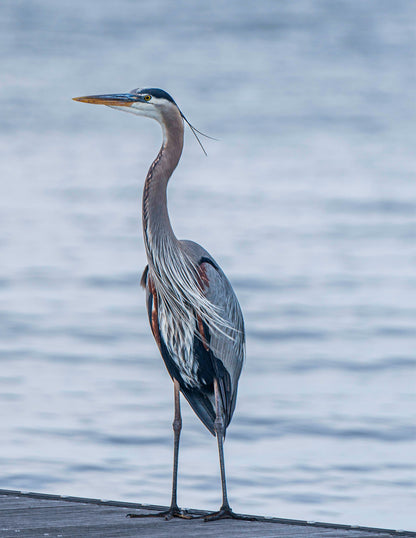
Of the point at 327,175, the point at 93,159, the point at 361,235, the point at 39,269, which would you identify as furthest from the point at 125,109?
the point at 93,159

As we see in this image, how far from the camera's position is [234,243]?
19.2m

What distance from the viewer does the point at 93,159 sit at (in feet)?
96.6

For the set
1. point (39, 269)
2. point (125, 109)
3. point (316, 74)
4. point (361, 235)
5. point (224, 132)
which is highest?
point (316, 74)

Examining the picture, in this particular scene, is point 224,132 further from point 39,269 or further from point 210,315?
point 210,315

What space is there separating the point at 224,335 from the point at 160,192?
0.71 m

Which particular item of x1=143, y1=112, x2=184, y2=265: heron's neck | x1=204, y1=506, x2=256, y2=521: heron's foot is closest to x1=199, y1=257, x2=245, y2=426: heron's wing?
x1=143, y1=112, x2=184, y2=265: heron's neck

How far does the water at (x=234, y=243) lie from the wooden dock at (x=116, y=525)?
1903 mm

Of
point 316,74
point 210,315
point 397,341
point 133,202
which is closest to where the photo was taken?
point 210,315

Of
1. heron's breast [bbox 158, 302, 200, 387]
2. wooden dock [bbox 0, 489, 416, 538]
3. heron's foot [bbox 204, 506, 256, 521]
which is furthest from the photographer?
heron's breast [bbox 158, 302, 200, 387]

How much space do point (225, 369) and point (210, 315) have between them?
0.27 meters

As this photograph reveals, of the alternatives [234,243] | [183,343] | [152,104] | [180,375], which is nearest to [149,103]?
[152,104]

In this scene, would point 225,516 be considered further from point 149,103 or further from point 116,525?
point 149,103

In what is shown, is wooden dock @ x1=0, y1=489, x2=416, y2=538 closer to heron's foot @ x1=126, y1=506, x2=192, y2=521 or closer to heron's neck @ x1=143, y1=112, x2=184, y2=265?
heron's foot @ x1=126, y1=506, x2=192, y2=521

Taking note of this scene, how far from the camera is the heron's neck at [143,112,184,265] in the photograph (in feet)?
19.2
